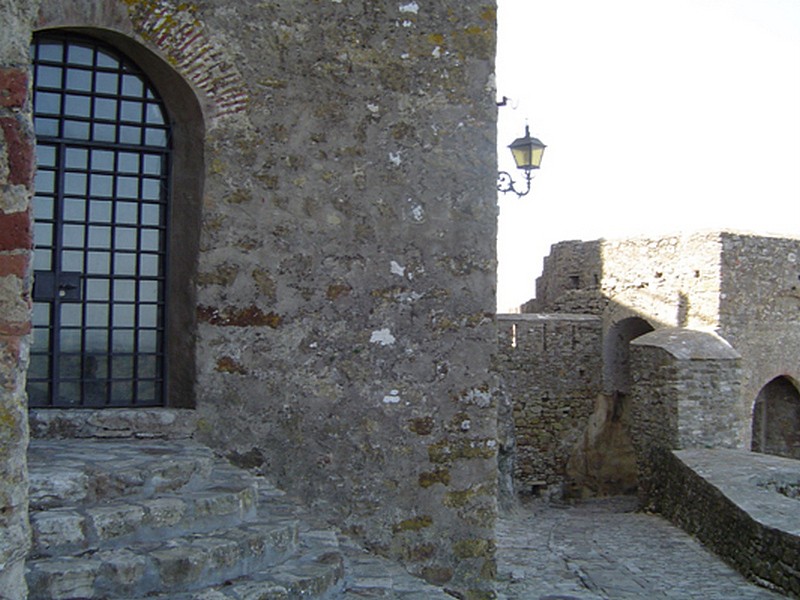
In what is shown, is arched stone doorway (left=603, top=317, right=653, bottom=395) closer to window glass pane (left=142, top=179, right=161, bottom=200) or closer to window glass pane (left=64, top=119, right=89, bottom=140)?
window glass pane (left=142, top=179, right=161, bottom=200)

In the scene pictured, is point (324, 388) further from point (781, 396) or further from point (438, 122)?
point (781, 396)

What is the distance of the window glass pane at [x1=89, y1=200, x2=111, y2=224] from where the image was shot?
5.34 meters

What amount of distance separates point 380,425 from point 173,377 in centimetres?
127

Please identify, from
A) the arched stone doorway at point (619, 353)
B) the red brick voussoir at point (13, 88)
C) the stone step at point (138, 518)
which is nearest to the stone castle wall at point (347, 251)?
the stone step at point (138, 518)

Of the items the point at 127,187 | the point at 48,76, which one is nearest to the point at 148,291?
the point at 127,187

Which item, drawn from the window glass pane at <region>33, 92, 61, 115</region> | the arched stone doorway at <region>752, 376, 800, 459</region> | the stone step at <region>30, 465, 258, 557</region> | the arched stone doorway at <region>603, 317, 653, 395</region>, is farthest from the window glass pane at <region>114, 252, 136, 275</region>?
the arched stone doorway at <region>752, 376, 800, 459</region>

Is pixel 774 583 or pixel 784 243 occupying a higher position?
pixel 784 243

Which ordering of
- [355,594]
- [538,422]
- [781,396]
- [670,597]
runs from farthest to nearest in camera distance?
[781,396] < [538,422] < [670,597] < [355,594]

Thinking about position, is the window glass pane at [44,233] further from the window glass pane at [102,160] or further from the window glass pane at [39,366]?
the window glass pane at [39,366]

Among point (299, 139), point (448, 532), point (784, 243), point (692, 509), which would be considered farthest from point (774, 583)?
point (784, 243)

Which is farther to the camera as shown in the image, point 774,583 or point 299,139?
point 774,583

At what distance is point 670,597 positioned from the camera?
26.6ft

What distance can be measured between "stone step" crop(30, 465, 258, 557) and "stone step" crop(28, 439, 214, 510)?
60 mm

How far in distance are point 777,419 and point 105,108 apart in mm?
17859
